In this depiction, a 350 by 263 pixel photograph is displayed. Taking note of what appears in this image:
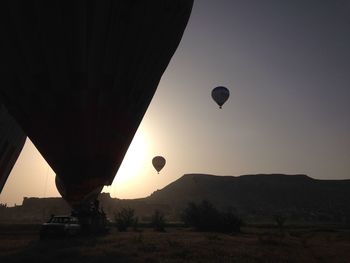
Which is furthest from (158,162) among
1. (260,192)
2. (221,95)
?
(260,192)

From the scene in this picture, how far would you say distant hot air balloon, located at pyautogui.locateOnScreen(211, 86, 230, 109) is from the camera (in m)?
39.2

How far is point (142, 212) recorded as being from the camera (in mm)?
114312

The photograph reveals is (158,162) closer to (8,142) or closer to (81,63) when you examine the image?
(8,142)

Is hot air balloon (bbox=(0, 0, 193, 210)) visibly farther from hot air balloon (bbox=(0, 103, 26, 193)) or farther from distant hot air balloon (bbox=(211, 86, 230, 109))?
distant hot air balloon (bbox=(211, 86, 230, 109))

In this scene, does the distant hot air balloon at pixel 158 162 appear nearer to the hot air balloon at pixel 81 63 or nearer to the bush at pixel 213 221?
the bush at pixel 213 221

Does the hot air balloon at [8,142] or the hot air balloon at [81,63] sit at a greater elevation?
the hot air balloon at [8,142]

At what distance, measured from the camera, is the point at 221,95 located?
39.2m

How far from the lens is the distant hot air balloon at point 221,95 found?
39.2 meters

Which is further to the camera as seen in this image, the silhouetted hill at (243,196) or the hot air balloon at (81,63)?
the silhouetted hill at (243,196)

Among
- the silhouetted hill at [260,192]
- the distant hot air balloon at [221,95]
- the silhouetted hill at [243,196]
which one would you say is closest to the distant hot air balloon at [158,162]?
the distant hot air balloon at [221,95]

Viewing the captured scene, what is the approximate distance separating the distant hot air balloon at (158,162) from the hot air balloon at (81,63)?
36.6 m

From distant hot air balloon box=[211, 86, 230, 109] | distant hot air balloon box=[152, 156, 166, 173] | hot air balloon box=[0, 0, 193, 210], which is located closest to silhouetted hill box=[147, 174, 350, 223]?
Answer: distant hot air balloon box=[152, 156, 166, 173]

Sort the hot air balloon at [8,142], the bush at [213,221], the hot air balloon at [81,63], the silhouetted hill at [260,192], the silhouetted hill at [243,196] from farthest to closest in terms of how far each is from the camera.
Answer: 1. the silhouetted hill at [260,192]
2. the silhouetted hill at [243,196]
3. the bush at [213,221]
4. the hot air balloon at [8,142]
5. the hot air balloon at [81,63]

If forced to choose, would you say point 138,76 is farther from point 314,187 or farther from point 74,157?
point 314,187
